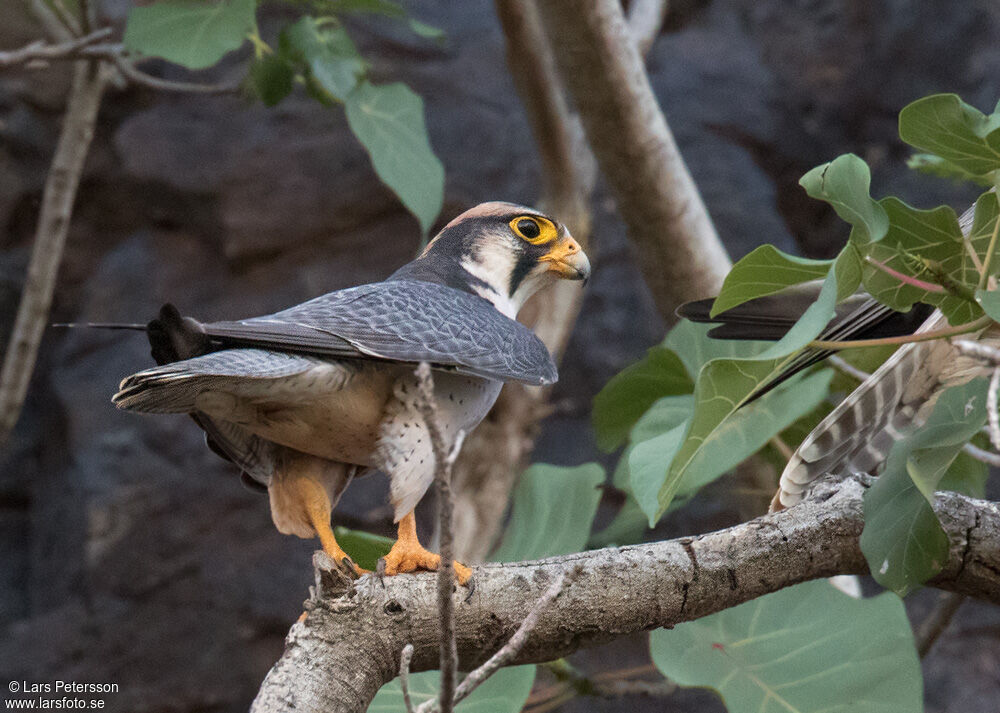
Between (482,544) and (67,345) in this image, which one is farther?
(67,345)

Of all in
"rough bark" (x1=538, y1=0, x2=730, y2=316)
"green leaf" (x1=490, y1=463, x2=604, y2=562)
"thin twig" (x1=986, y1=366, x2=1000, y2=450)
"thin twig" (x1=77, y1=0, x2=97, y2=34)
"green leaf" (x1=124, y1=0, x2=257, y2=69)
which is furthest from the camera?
"thin twig" (x1=77, y1=0, x2=97, y2=34)


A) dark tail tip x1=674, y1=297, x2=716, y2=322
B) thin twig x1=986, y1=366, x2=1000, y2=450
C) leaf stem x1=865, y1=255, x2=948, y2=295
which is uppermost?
thin twig x1=986, y1=366, x2=1000, y2=450

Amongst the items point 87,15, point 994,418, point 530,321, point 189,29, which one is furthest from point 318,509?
point 87,15

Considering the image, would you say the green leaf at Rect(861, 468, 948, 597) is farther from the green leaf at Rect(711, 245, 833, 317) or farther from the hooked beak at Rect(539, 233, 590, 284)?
the hooked beak at Rect(539, 233, 590, 284)

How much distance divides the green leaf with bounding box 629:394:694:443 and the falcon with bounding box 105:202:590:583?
23.0 inches

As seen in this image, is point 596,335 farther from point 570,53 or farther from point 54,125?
point 54,125

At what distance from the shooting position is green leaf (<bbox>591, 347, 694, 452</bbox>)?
205 centimetres

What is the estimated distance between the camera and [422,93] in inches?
171

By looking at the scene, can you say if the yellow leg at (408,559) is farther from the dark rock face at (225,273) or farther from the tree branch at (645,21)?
the dark rock face at (225,273)

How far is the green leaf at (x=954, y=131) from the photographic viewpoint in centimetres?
104

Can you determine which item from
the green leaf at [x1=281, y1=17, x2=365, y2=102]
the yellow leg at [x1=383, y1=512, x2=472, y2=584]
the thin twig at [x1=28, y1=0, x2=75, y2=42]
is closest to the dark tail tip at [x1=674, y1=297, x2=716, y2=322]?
the yellow leg at [x1=383, y1=512, x2=472, y2=584]

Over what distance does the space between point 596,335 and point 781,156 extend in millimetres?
1554

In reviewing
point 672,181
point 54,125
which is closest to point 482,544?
point 672,181

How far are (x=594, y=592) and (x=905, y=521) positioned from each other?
420 mm
